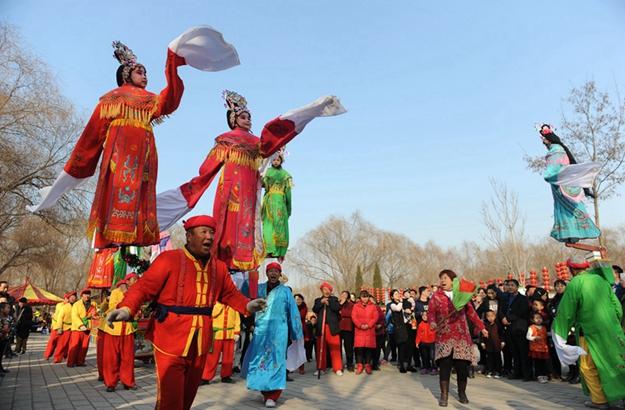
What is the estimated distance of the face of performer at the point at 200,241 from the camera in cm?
428

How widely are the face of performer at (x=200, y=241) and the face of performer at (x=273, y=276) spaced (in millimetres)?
3503

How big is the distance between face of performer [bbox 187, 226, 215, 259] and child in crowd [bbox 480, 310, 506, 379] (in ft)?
25.4

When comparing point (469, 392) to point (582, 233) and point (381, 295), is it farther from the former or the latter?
point (381, 295)

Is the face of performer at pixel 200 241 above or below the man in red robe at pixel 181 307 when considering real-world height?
above

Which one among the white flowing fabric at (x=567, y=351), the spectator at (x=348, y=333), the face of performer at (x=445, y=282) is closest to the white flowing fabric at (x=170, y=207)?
the face of performer at (x=445, y=282)

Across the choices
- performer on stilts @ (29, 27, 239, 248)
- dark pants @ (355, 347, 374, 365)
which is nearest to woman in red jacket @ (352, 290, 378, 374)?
dark pants @ (355, 347, 374, 365)

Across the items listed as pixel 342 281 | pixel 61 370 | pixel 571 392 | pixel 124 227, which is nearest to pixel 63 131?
pixel 61 370

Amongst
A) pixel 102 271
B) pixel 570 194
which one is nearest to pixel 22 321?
pixel 102 271

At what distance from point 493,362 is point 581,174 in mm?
4645

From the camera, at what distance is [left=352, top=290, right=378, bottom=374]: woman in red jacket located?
1105cm

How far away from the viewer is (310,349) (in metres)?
13.5

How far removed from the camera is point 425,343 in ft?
36.0

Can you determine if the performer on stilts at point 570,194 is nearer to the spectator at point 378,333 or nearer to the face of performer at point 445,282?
the face of performer at point 445,282

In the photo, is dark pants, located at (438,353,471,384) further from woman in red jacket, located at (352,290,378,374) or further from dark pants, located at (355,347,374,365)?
dark pants, located at (355,347,374,365)
